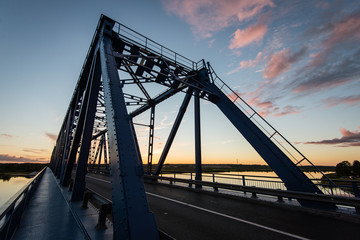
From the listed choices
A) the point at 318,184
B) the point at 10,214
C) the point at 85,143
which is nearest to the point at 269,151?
the point at 318,184

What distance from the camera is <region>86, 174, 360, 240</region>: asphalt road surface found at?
15.6ft

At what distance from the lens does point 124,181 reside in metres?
3.27

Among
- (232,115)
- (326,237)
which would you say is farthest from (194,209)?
(232,115)

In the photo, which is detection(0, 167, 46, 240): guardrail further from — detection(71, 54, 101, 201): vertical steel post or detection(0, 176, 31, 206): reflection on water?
detection(0, 176, 31, 206): reflection on water

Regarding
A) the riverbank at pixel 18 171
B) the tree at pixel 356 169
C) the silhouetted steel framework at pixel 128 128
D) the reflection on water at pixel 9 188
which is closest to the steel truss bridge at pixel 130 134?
the silhouetted steel framework at pixel 128 128

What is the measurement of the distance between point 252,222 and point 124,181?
16.3ft

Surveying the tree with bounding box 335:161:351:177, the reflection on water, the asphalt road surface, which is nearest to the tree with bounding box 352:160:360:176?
the tree with bounding box 335:161:351:177

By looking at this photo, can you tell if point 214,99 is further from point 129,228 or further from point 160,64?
point 129,228

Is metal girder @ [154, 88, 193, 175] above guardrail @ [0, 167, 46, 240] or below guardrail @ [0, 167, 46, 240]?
above

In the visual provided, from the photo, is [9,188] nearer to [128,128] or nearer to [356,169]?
[128,128]

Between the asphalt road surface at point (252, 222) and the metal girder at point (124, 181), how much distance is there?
2.21 metres

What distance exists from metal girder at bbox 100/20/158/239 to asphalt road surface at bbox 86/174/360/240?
2214 mm

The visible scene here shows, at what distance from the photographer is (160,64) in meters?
11.1

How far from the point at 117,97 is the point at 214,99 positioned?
330 inches
